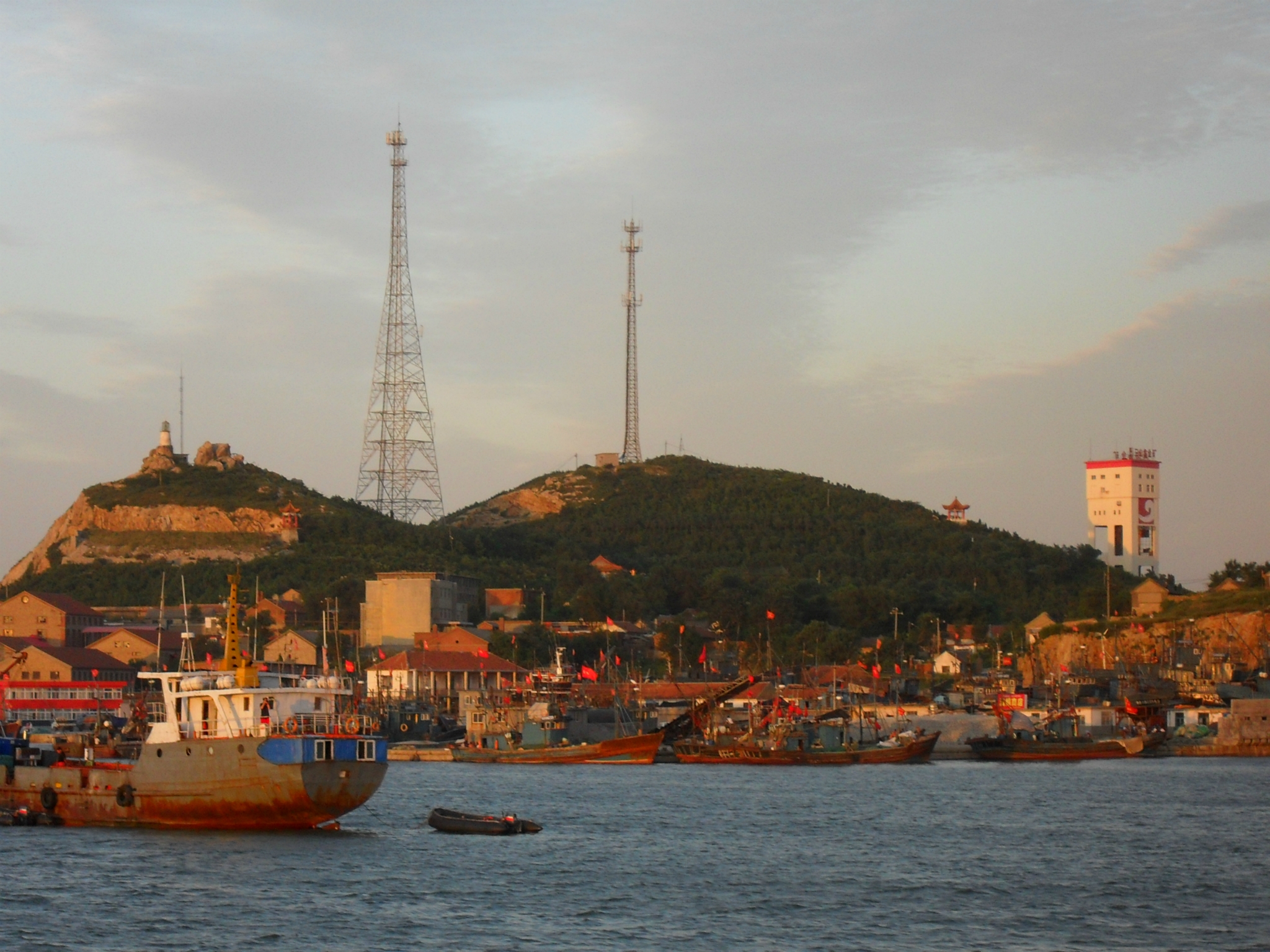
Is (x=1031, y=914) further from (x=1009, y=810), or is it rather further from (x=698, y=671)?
(x=698, y=671)

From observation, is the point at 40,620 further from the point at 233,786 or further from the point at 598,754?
the point at 233,786

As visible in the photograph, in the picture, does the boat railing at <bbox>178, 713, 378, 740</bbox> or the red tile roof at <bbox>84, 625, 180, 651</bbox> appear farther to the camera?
the red tile roof at <bbox>84, 625, 180, 651</bbox>

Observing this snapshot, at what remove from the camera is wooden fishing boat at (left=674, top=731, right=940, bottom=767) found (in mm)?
105062

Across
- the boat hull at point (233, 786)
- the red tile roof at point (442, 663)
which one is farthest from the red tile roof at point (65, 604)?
the boat hull at point (233, 786)

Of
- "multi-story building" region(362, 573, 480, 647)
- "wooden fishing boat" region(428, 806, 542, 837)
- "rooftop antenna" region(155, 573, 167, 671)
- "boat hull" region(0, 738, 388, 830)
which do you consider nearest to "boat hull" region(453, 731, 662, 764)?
"rooftop antenna" region(155, 573, 167, 671)

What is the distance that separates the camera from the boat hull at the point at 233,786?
51188 millimetres

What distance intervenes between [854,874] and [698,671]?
4048 inches

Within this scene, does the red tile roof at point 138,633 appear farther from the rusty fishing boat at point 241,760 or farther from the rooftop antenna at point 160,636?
the rusty fishing boat at point 241,760

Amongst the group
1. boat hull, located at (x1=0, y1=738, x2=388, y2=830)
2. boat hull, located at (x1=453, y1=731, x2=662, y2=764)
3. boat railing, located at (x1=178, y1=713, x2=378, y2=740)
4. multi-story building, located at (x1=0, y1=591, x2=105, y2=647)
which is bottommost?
boat hull, located at (x1=453, y1=731, x2=662, y2=764)

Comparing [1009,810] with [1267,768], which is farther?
[1267,768]

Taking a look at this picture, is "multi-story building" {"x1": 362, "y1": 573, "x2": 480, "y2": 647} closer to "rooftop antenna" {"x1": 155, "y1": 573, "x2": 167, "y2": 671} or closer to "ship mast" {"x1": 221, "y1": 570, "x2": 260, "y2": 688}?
"rooftop antenna" {"x1": 155, "y1": 573, "x2": 167, "y2": 671}

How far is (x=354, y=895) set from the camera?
44.2m

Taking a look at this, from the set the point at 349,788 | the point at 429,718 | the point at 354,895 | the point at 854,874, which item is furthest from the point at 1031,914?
the point at 429,718

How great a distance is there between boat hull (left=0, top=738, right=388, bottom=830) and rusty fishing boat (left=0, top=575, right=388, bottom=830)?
3 cm
